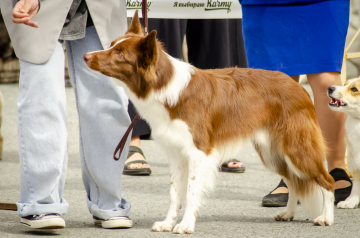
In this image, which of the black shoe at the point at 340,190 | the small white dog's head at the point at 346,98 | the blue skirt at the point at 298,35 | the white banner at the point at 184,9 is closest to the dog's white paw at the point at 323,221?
the black shoe at the point at 340,190

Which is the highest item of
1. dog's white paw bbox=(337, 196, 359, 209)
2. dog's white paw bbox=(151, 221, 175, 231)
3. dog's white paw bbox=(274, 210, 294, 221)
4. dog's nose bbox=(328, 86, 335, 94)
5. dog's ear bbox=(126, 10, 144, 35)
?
dog's ear bbox=(126, 10, 144, 35)

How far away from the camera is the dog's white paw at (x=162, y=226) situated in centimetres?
263

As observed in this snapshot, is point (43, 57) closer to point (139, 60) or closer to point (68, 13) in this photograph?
point (68, 13)

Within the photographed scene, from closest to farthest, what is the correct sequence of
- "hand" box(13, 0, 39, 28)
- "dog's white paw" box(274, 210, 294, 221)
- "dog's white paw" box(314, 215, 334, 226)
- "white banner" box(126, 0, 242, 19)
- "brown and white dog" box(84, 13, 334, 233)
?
"hand" box(13, 0, 39, 28)
"brown and white dog" box(84, 13, 334, 233)
"dog's white paw" box(314, 215, 334, 226)
"dog's white paw" box(274, 210, 294, 221)
"white banner" box(126, 0, 242, 19)

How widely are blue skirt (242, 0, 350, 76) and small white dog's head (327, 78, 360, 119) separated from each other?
0.17 meters

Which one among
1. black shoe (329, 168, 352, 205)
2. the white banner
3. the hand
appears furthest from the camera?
the white banner

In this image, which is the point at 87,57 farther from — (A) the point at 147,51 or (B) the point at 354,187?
(B) the point at 354,187

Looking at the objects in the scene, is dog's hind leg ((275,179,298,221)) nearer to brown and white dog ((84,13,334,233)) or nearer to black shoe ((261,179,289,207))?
brown and white dog ((84,13,334,233))

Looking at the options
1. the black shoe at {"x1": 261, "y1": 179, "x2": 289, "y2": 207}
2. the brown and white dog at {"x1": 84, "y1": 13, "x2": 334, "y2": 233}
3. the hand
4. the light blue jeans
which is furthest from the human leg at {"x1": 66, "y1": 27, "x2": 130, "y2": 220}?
the black shoe at {"x1": 261, "y1": 179, "x2": 289, "y2": 207}

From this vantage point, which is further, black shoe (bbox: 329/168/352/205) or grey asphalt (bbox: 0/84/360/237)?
black shoe (bbox: 329/168/352/205)

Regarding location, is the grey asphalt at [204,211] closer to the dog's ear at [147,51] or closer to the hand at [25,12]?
the dog's ear at [147,51]

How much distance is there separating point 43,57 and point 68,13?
313 millimetres

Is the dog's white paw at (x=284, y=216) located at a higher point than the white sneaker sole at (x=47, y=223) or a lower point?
lower

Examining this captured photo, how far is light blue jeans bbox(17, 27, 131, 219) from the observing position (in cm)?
236
